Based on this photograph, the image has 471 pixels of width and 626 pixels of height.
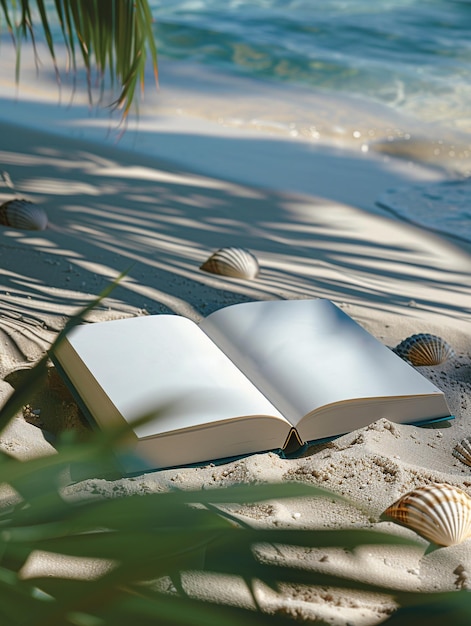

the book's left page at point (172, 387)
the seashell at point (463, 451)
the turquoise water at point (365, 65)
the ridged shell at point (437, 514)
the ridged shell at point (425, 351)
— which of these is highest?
the book's left page at point (172, 387)

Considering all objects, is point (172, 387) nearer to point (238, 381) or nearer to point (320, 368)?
point (238, 381)

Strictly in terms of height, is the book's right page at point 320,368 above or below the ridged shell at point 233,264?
above

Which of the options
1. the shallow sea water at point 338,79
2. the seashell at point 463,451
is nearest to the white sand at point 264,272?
the seashell at point 463,451

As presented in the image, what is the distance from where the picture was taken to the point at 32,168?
165 inches

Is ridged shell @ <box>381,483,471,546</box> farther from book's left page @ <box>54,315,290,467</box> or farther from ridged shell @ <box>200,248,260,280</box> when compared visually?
ridged shell @ <box>200,248,260,280</box>

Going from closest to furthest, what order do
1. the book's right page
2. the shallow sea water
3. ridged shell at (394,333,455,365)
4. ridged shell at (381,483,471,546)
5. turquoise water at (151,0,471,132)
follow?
ridged shell at (381,483,471,546) < the book's right page < ridged shell at (394,333,455,365) < the shallow sea water < turquoise water at (151,0,471,132)

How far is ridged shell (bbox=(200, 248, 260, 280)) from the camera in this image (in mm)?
2904

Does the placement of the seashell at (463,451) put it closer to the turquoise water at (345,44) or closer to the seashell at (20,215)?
the seashell at (20,215)

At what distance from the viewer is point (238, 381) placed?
1807mm

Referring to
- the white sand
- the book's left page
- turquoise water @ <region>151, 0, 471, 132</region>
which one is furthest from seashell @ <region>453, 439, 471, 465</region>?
turquoise water @ <region>151, 0, 471, 132</region>

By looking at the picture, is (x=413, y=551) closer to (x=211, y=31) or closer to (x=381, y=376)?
(x=381, y=376)

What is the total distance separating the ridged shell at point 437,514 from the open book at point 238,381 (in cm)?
32

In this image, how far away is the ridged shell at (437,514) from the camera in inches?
57.0

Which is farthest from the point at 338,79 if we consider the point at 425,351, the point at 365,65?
the point at 425,351
